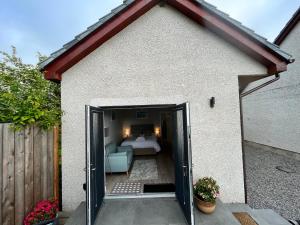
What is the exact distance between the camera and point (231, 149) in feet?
14.4

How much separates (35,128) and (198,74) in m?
4.86

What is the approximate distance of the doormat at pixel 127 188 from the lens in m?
5.05

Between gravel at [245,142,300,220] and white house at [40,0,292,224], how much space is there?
1.33 metres

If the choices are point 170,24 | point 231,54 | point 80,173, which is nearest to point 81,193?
point 80,173

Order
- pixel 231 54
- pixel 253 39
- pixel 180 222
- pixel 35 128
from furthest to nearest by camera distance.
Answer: pixel 231 54 < pixel 253 39 < pixel 35 128 < pixel 180 222

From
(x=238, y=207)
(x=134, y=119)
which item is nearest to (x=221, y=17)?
(x=238, y=207)

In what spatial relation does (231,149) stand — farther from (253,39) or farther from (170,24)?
(170,24)

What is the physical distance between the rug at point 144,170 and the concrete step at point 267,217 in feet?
11.6

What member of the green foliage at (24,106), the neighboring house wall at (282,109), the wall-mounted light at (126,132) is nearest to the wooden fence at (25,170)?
the green foliage at (24,106)

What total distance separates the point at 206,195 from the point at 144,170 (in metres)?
4.03

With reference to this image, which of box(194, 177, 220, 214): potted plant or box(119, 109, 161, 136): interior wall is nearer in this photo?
box(194, 177, 220, 214): potted plant

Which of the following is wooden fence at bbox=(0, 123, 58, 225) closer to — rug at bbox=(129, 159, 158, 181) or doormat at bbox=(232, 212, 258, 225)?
rug at bbox=(129, 159, 158, 181)

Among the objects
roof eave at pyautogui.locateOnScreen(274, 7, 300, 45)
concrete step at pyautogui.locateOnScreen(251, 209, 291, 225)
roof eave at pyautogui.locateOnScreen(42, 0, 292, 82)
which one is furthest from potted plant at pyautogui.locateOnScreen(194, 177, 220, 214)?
roof eave at pyautogui.locateOnScreen(274, 7, 300, 45)

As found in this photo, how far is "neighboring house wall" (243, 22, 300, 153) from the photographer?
910cm
